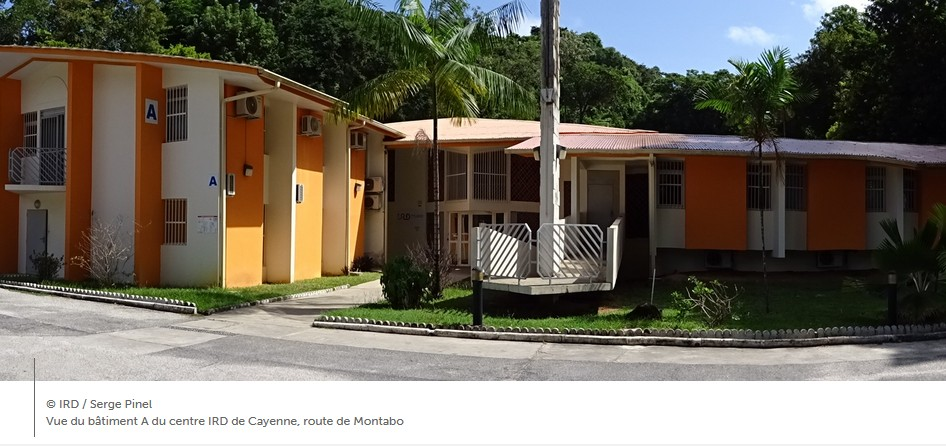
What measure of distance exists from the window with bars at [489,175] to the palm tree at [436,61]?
26.2ft

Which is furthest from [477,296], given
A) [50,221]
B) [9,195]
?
[9,195]

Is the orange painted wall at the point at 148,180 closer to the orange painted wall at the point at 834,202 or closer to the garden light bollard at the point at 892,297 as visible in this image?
the garden light bollard at the point at 892,297

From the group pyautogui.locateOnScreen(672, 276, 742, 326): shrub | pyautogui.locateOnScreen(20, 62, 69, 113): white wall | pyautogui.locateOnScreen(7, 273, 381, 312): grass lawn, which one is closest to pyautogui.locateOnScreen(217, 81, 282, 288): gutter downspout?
pyautogui.locateOnScreen(7, 273, 381, 312): grass lawn

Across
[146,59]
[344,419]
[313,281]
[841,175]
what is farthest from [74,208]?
[841,175]

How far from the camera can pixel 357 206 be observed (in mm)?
23547

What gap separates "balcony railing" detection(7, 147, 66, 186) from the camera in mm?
19156

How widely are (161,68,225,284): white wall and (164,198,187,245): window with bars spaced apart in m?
0.16

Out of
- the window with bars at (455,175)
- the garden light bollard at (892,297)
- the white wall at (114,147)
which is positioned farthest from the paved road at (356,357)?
the window with bars at (455,175)

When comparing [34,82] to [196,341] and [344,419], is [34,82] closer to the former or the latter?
[196,341]

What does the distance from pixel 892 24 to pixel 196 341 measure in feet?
78.4

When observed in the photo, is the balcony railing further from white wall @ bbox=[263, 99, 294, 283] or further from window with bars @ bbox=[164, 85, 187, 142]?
white wall @ bbox=[263, 99, 294, 283]

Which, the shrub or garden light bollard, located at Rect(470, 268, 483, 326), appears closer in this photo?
the shrub

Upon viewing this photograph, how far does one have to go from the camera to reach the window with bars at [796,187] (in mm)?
18797

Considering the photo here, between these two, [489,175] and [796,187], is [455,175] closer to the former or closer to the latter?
[489,175]
